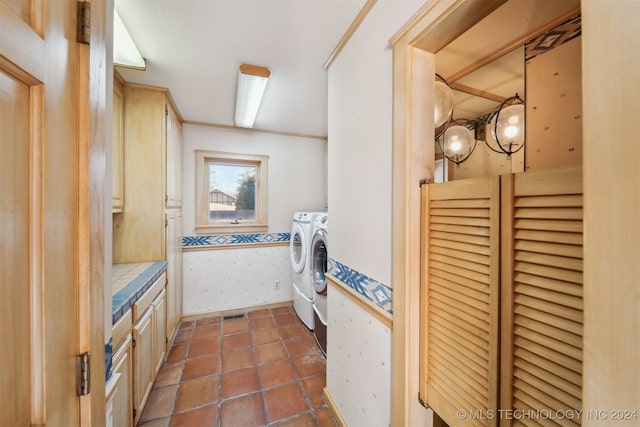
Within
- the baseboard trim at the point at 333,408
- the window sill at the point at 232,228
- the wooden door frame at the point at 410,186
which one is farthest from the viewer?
the window sill at the point at 232,228

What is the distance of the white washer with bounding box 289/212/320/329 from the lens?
2.63m

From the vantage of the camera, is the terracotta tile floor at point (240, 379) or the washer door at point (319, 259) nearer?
the terracotta tile floor at point (240, 379)

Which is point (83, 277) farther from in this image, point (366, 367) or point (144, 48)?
point (144, 48)

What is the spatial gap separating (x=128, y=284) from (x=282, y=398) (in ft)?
4.44

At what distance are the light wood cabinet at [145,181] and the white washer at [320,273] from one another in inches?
55.4

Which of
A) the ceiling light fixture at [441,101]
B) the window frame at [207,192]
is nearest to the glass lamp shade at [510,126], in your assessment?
the ceiling light fixture at [441,101]

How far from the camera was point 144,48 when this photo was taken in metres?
1.58

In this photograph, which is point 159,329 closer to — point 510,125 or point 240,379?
point 240,379

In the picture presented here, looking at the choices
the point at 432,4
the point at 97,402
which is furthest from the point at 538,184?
the point at 97,402

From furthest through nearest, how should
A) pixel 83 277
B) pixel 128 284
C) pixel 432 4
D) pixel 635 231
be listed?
pixel 128 284
pixel 432 4
pixel 83 277
pixel 635 231

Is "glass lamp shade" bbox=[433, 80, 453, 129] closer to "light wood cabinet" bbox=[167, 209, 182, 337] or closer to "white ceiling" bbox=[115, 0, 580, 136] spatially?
"white ceiling" bbox=[115, 0, 580, 136]

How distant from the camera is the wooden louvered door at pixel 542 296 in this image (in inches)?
21.1

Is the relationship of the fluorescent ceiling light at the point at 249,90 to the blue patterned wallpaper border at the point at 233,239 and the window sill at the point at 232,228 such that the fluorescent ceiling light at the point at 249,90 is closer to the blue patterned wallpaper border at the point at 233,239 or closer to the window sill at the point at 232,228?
the window sill at the point at 232,228

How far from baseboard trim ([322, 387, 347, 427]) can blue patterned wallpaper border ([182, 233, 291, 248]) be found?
1.96m
